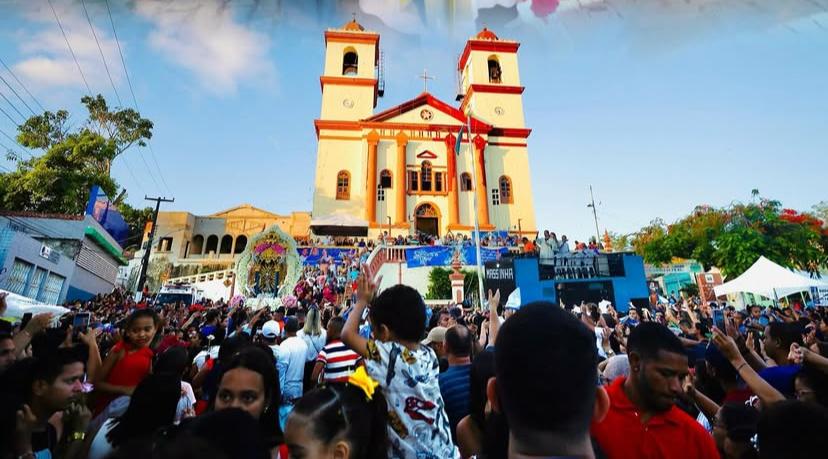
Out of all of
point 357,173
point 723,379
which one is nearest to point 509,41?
point 357,173

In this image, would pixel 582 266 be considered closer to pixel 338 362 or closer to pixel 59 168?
pixel 338 362

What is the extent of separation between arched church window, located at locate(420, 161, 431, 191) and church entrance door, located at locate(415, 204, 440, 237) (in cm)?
142

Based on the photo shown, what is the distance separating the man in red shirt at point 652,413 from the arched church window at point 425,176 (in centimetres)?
2803

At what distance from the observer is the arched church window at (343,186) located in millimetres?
29203

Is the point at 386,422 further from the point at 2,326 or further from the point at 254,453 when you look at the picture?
the point at 2,326

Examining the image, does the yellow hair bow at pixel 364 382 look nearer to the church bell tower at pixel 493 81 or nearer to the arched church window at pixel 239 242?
the church bell tower at pixel 493 81

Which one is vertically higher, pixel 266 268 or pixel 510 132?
pixel 510 132

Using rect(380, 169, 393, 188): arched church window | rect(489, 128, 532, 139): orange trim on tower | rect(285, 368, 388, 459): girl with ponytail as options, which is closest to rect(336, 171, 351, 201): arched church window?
rect(380, 169, 393, 188): arched church window

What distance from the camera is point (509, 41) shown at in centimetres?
3444

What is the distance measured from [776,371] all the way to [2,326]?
23.4ft

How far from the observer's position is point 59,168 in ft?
76.6

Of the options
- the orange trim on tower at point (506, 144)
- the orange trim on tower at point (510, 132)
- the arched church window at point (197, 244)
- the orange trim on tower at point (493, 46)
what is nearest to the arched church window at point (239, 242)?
the arched church window at point (197, 244)

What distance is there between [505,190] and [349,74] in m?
16.3

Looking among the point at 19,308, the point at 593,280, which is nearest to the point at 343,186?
the point at 593,280
